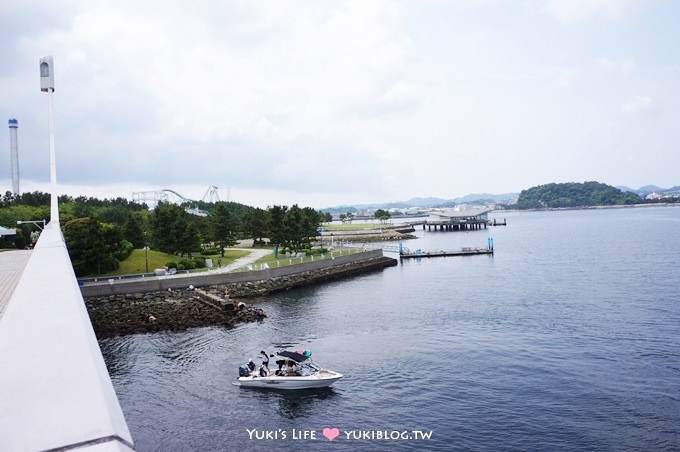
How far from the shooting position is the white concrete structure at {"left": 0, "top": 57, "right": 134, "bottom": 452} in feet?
11.6

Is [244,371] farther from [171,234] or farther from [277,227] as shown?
[277,227]

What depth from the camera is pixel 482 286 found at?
178 feet

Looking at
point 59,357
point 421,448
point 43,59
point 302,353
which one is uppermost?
point 43,59

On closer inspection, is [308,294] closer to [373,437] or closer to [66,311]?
[373,437]

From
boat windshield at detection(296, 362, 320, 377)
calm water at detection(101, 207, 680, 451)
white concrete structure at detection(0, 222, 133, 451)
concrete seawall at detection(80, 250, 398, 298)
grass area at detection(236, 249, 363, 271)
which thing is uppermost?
white concrete structure at detection(0, 222, 133, 451)

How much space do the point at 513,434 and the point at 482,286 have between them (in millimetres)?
36177

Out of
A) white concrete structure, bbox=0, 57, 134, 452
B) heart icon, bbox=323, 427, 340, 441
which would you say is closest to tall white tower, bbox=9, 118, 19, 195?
heart icon, bbox=323, 427, 340, 441

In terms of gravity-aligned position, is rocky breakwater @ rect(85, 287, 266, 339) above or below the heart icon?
above

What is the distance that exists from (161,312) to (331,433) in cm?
2695

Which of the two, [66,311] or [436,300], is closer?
[66,311]

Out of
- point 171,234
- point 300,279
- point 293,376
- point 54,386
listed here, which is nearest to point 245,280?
point 300,279

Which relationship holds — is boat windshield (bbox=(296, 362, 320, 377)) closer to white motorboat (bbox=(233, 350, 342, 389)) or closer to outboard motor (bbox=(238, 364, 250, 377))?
white motorboat (bbox=(233, 350, 342, 389))

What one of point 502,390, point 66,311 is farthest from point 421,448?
point 66,311

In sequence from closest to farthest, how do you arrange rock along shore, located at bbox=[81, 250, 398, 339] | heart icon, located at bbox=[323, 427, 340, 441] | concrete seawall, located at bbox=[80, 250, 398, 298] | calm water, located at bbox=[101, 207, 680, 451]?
calm water, located at bbox=[101, 207, 680, 451], heart icon, located at bbox=[323, 427, 340, 441], rock along shore, located at bbox=[81, 250, 398, 339], concrete seawall, located at bbox=[80, 250, 398, 298]
